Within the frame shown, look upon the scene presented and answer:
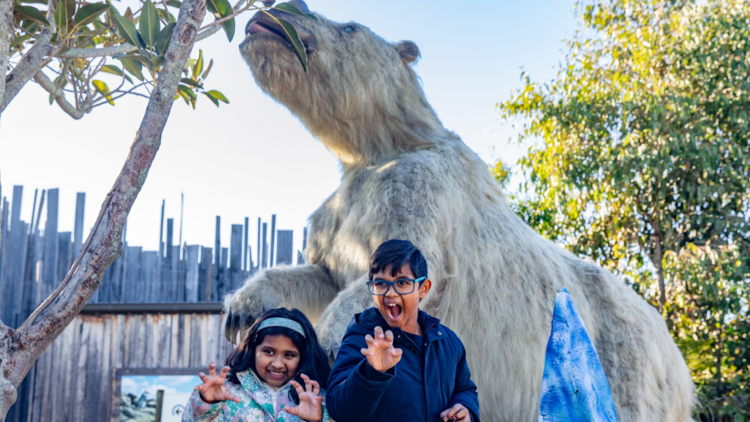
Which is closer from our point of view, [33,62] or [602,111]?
[33,62]

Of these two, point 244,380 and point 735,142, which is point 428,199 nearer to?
point 244,380

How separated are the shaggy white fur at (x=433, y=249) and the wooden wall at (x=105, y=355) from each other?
3695 millimetres

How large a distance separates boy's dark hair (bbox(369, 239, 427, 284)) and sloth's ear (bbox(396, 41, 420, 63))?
1586 millimetres

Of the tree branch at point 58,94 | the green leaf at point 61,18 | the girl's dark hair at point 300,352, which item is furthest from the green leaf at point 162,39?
the girl's dark hair at point 300,352

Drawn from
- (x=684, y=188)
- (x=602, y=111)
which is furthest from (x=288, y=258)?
(x=684, y=188)

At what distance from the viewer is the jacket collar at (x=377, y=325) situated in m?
1.96

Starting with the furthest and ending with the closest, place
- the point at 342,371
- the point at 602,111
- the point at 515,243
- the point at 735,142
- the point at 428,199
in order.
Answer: the point at 602,111
the point at 735,142
the point at 515,243
the point at 428,199
the point at 342,371

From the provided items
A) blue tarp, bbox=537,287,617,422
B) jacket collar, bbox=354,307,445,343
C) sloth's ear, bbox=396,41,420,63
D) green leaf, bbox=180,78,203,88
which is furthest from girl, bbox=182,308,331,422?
sloth's ear, bbox=396,41,420,63

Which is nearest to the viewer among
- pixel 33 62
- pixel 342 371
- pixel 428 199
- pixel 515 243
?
pixel 342 371

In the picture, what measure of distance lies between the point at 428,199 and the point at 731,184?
5382 millimetres

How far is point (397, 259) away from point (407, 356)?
31 centimetres


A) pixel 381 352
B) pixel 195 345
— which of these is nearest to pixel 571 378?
pixel 381 352

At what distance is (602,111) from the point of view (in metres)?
7.08

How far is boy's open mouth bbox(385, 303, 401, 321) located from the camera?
1.91 metres
